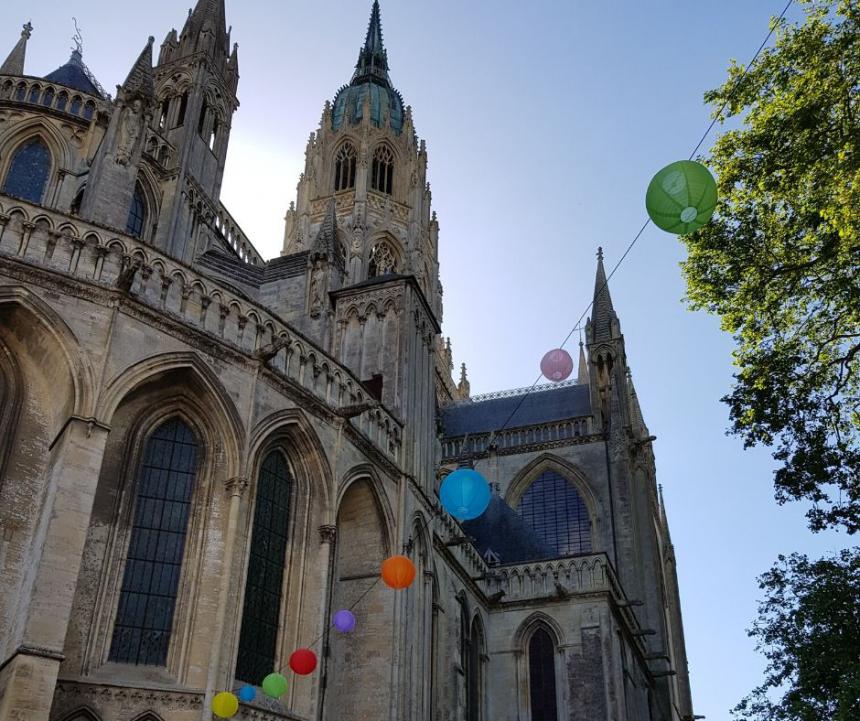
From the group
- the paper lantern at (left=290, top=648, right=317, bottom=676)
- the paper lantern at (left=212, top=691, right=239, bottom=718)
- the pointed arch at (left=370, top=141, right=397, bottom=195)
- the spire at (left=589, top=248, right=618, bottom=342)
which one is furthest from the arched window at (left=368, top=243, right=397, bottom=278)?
the paper lantern at (left=212, top=691, right=239, bottom=718)

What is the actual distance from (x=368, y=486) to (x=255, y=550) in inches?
133

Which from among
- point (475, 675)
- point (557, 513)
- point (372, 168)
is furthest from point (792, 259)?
point (372, 168)

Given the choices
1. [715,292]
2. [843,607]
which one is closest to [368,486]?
[715,292]

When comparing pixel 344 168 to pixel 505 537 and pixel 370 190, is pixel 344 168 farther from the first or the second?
pixel 505 537

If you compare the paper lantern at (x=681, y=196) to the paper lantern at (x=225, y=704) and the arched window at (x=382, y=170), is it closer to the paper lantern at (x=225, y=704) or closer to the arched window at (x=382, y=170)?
the paper lantern at (x=225, y=704)

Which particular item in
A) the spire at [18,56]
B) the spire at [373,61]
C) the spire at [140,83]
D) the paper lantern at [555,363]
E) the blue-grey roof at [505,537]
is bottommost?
the blue-grey roof at [505,537]

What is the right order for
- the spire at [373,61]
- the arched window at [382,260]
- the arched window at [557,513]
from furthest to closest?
1. the spire at [373,61]
2. the arched window at [382,260]
3. the arched window at [557,513]

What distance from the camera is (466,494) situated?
14047 millimetres

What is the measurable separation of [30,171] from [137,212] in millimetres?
2927

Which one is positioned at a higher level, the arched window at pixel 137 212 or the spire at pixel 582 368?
the spire at pixel 582 368

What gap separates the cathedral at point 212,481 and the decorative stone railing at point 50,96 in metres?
0.08

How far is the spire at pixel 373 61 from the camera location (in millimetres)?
64688

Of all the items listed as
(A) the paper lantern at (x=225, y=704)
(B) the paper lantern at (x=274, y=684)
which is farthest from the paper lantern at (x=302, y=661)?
(A) the paper lantern at (x=225, y=704)

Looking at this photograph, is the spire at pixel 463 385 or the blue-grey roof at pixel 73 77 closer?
the blue-grey roof at pixel 73 77
